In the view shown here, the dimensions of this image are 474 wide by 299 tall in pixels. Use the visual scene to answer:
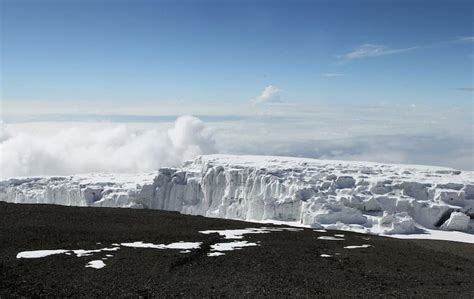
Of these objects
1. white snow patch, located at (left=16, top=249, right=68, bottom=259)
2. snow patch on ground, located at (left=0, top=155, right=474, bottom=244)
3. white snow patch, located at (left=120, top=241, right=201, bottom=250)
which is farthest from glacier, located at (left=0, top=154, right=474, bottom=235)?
white snow patch, located at (left=16, top=249, right=68, bottom=259)

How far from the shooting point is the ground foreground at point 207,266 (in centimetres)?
1717

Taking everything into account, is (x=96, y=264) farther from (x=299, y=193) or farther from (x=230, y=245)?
(x=299, y=193)

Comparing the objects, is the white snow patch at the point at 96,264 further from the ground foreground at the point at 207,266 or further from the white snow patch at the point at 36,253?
the white snow patch at the point at 36,253

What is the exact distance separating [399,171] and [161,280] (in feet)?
206

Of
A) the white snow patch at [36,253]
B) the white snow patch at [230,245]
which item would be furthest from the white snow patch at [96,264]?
the white snow patch at [230,245]

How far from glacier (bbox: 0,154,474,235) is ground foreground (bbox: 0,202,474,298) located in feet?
97.8

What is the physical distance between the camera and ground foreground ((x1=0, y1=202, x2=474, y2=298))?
56.3 feet

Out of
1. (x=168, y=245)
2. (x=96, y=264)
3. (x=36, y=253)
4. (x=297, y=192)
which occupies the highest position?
(x=96, y=264)

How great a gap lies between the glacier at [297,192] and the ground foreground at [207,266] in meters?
29.8

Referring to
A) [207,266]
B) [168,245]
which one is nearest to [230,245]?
[168,245]

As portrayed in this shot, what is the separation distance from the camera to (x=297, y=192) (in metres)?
67.1

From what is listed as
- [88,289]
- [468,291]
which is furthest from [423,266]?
[88,289]

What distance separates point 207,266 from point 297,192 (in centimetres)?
4743

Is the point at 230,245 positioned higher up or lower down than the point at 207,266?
lower down
